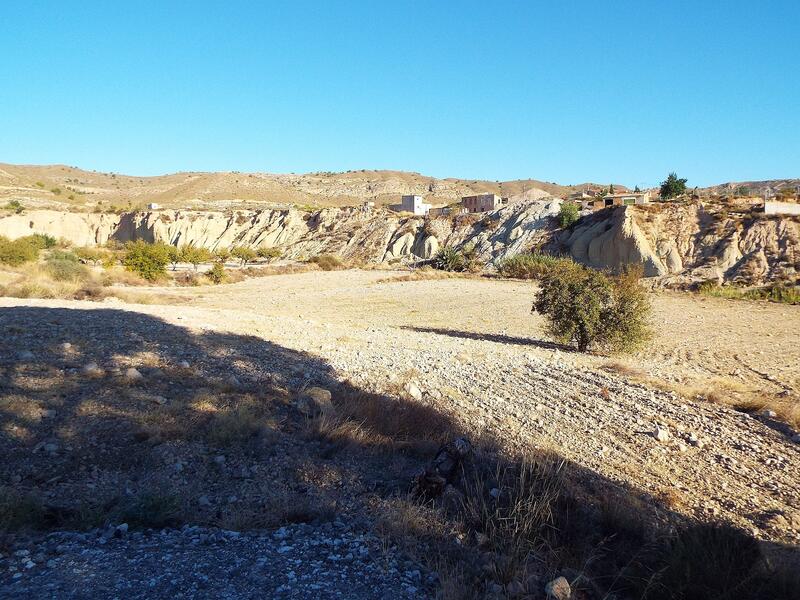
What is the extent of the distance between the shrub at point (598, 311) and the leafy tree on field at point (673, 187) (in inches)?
1703

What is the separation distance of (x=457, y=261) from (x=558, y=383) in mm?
37128

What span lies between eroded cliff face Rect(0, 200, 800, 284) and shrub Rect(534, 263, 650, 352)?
2191cm

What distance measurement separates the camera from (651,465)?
6.42m

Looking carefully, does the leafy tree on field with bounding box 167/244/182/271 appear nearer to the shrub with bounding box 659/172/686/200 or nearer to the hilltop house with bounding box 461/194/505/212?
the hilltop house with bounding box 461/194/505/212

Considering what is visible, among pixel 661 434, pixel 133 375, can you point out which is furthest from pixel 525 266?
pixel 133 375

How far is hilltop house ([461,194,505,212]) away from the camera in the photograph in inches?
2454

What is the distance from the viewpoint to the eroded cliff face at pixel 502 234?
34.7m

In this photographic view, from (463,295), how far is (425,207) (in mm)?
48120

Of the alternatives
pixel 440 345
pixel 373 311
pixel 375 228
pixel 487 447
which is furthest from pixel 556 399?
pixel 375 228

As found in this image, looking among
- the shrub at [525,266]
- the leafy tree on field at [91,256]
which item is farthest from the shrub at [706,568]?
the leafy tree on field at [91,256]

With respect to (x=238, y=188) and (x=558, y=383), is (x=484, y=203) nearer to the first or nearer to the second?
(x=558, y=383)

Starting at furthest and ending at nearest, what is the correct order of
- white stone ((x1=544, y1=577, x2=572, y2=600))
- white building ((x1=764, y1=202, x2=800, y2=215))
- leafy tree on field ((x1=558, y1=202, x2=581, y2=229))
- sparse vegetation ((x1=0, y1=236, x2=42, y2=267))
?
1. leafy tree on field ((x1=558, y1=202, x2=581, y2=229))
2. white building ((x1=764, y1=202, x2=800, y2=215))
3. sparse vegetation ((x1=0, y1=236, x2=42, y2=267))
4. white stone ((x1=544, y1=577, x2=572, y2=600))

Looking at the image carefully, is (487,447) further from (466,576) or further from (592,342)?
(592,342)

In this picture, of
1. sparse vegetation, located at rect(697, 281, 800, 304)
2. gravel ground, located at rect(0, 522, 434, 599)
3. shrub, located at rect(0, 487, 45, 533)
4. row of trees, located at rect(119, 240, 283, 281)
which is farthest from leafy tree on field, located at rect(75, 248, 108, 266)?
gravel ground, located at rect(0, 522, 434, 599)
